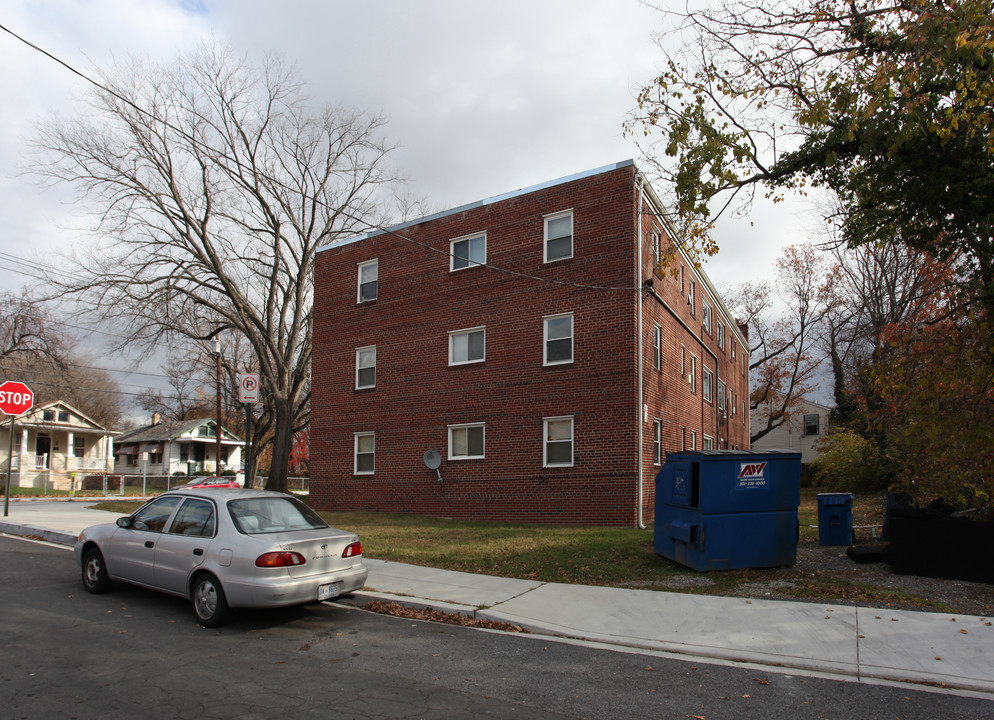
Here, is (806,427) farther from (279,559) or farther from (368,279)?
(279,559)

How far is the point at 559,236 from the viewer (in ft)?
61.5

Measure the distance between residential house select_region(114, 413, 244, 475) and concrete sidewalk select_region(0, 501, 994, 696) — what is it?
4921cm

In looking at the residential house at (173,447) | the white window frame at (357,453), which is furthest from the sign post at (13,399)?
the residential house at (173,447)

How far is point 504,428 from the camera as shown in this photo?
18938 mm

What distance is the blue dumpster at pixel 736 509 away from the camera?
9.61 m

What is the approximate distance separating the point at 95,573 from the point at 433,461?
39.3 ft

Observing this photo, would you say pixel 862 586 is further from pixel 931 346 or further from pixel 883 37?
pixel 883 37

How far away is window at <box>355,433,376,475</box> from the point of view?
22.2m

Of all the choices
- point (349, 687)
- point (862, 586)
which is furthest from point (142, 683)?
point (862, 586)

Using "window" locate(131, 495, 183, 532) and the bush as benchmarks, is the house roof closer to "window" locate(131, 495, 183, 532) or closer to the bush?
the bush

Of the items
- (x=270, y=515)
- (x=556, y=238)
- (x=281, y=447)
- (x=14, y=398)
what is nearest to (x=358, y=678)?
(x=270, y=515)

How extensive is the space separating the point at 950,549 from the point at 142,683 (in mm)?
9385

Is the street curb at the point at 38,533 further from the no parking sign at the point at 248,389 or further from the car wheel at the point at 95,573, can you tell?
the car wheel at the point at 95,573

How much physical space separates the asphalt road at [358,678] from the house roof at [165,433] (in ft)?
166
